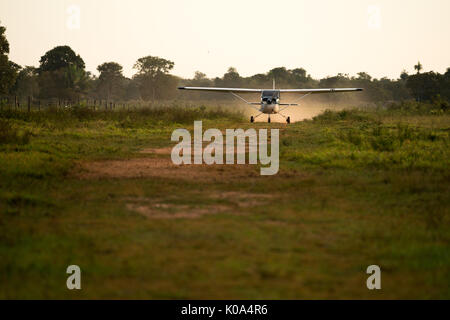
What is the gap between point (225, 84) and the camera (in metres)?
115

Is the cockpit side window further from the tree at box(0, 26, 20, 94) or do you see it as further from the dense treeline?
the dense treeline

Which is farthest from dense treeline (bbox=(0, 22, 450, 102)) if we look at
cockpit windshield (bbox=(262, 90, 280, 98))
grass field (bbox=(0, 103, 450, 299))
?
grass field (bbox=(0, 103, 450, 299))

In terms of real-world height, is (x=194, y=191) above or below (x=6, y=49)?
below

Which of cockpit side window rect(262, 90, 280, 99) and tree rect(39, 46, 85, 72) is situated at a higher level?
tree rect(39, 46, 85, 72)

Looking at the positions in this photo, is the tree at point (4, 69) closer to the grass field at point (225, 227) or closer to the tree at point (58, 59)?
the tree at point (58, 59)

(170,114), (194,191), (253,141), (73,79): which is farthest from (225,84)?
(194,191)

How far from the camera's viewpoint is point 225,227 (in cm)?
840

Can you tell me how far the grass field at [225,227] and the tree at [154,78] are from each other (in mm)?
91786

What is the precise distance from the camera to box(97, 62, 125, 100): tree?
102m

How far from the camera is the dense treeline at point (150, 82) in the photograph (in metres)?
75.3

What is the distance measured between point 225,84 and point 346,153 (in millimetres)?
98657

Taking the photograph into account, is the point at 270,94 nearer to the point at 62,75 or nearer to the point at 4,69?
the point at 4,69
